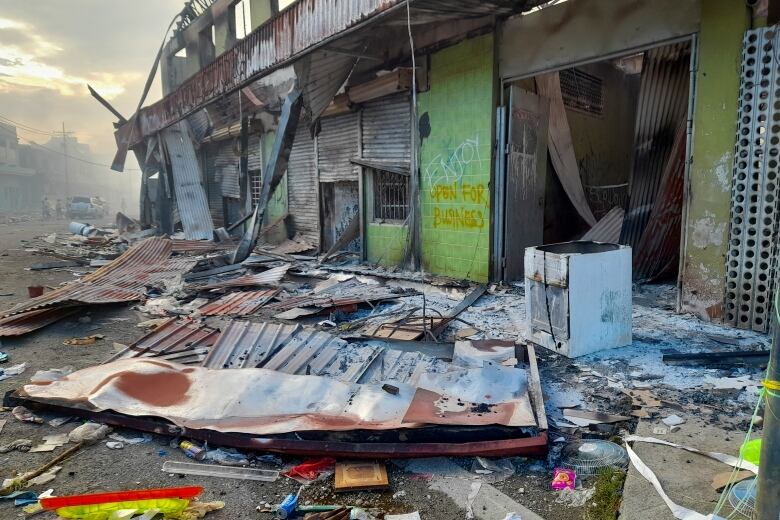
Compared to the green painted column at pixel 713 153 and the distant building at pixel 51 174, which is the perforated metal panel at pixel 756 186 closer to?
the green painted column at pixel 713 153

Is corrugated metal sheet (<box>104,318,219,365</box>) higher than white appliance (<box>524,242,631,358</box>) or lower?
lower

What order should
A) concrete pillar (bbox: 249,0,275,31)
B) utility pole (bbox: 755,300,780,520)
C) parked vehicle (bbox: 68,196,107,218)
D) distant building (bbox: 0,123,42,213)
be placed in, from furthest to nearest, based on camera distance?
distant building (bbox: 0,123,42,213) → parked vehicle (bbox: 68,196,107,218) → concrete pillar (bbox: 249,0,275,31) → utility pole (bbox: 755,300,780,520)

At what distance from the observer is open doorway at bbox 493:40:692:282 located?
266 inches

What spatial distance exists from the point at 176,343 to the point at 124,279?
425 cm

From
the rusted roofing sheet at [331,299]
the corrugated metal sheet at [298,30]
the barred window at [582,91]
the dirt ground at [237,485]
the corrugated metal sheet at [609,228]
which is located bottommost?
the dirt ground at [237,485]

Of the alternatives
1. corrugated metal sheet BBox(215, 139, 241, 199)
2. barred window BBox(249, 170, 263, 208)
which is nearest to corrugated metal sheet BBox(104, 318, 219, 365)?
barred window BBox(249, 170, 263, 208)

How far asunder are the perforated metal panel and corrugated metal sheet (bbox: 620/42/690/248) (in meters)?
2.44

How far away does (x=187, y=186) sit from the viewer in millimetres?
14977

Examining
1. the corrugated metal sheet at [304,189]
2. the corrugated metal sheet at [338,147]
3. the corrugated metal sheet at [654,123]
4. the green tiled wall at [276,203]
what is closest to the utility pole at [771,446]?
the corrugated metal sheet at [654,123]

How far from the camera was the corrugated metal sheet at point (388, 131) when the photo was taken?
8.69 m

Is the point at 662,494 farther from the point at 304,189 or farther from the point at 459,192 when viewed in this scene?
the point at 304,189

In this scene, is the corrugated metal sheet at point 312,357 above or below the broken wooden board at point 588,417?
above

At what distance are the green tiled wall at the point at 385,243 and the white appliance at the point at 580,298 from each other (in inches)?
187

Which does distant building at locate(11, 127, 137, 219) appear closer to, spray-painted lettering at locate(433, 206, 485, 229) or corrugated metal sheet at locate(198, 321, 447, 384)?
spray-painted lettering at locate(433, 206, 485, 229)
